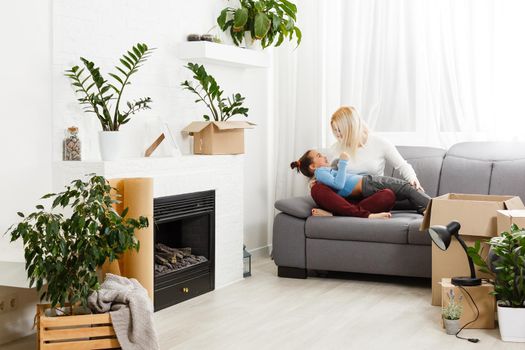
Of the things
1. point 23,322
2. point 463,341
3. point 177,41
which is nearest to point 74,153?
point 23,322

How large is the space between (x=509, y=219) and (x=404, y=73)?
2319 millimetres

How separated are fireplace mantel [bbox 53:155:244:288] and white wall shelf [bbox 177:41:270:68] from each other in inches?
26.1

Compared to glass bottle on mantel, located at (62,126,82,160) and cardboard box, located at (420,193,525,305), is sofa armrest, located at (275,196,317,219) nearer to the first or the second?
cardboard box, located at (420,193,525,305)

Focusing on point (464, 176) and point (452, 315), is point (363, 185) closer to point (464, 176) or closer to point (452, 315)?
point (464, 176)

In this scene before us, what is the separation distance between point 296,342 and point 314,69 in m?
3.03

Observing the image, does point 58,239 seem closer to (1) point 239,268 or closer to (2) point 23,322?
(2) point 23,322

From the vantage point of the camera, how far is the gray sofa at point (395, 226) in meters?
4.78

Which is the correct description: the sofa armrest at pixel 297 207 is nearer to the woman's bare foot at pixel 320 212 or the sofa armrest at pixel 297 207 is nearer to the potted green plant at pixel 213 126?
the woman's bare foot at pixel 320 212

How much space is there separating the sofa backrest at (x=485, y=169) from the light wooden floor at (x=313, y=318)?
2.50 feet

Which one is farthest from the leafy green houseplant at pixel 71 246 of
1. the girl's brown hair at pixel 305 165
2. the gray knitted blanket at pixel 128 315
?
the girl's brown hair at pixel 305 165

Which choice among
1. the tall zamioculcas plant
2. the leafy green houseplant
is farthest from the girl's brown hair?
the leafy green houseplant

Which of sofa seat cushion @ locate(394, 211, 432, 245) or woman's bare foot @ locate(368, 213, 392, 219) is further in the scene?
woman's bare foot @ locate(368, 213, 392, 219)

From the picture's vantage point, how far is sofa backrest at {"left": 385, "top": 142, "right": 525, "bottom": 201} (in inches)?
201

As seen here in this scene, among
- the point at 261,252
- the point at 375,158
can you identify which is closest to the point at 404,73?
the point at 375,158
